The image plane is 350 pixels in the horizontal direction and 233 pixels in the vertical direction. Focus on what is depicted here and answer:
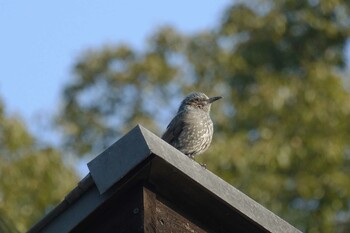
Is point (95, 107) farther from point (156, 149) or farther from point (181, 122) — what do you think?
point (156, 149)

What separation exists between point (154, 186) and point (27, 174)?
1335 centimetres

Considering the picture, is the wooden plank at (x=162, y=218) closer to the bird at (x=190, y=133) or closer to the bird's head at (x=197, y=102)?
the bird at (x=190, y=133)

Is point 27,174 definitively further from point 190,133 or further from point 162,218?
point 162,218

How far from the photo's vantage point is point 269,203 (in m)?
19.7

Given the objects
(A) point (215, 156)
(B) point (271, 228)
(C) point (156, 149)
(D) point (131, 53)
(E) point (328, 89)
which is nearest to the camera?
(C) point (156, 149)

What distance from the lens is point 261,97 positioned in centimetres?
2180

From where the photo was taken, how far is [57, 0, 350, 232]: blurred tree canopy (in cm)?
2027

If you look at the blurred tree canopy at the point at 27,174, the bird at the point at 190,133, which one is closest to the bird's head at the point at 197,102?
the bird at the point at 190,133

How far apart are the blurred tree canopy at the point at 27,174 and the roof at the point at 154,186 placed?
39.6 feet

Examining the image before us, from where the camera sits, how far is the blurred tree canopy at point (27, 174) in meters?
18.6

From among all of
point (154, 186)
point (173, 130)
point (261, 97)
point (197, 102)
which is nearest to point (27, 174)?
point (261, 97)

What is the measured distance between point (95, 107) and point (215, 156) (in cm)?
601

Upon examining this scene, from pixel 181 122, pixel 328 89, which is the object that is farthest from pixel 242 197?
pixel 328 89

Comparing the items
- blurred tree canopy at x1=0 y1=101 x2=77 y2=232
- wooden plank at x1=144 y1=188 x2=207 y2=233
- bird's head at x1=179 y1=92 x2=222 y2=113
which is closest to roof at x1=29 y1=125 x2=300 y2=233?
wooden plank at x1=144 y1=188 x2=207 y2=233
